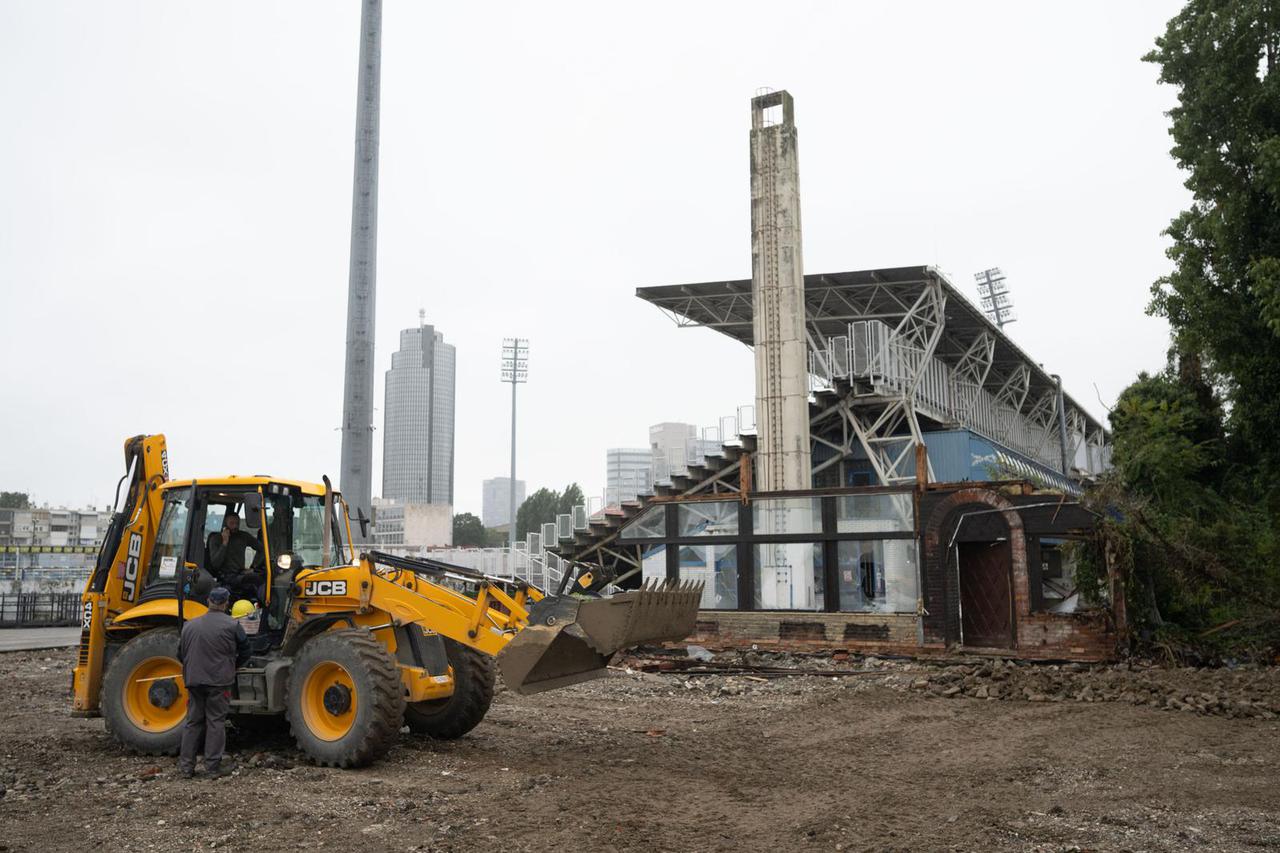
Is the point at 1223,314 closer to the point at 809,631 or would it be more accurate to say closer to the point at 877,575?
the point at 877,575

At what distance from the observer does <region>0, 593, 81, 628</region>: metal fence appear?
30.6 m

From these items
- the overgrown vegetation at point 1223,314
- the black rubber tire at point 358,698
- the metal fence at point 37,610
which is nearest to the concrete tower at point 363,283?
the black rubber tire at point 358,698

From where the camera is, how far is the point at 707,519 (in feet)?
71.5

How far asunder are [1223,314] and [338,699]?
17.9 metres

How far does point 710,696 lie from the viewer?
15.0 metres

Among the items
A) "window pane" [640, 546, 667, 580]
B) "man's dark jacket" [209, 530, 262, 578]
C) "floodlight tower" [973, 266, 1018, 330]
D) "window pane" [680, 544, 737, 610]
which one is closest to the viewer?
"man's dark jacket" [209, 530, 262, 578]

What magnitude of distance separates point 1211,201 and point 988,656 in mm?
10125

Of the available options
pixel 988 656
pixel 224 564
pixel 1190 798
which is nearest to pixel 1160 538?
pixel 988 656

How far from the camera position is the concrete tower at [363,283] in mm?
21438

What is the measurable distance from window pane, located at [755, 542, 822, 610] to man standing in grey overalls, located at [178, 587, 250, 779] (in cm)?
1319

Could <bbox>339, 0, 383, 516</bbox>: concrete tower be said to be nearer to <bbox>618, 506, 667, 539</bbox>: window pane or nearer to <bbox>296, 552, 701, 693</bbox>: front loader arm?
<bbox>618, 506, 667, 539</bbox>: window pane

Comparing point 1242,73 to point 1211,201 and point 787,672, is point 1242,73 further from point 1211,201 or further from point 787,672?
point 787,672

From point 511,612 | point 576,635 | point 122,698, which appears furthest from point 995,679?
point 122,698

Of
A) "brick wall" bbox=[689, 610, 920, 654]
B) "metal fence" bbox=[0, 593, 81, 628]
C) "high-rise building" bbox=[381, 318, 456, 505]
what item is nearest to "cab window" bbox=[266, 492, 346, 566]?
"brick wall" bbox=[689, 610, 920, 654]
